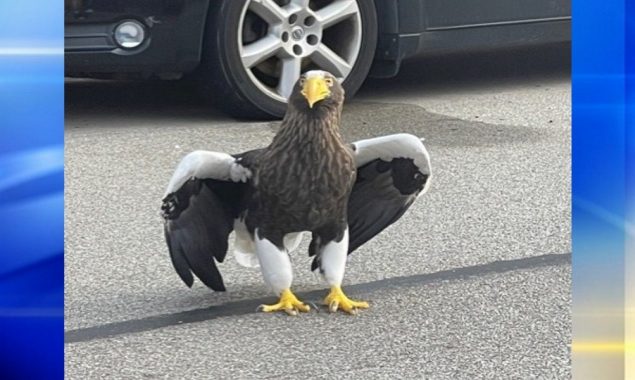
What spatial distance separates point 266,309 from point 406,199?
509mm

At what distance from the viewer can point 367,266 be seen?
13.9 ft

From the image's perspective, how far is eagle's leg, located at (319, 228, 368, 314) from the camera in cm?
366

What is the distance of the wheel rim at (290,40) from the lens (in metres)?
5.89

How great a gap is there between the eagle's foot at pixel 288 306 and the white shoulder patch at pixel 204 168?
0.38m

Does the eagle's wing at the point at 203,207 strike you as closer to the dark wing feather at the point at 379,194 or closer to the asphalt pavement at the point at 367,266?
the asphalt pavement at the point at 367,266

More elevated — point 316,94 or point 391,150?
point 316,94

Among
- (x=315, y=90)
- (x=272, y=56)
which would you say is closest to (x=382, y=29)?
(x=272, y=56)

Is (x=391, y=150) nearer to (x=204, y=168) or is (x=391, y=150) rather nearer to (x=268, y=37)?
(x=204, y=168)

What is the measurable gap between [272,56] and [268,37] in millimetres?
A: 111

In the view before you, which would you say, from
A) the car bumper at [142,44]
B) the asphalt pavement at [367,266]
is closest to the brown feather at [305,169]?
the asphalt pavement at [367,266]

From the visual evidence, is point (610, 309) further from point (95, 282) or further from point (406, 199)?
point (95, 282)

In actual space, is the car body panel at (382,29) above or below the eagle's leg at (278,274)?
above

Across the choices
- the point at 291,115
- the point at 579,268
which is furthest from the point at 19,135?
the point at 291,115

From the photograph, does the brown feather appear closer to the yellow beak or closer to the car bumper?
the yellow beak
